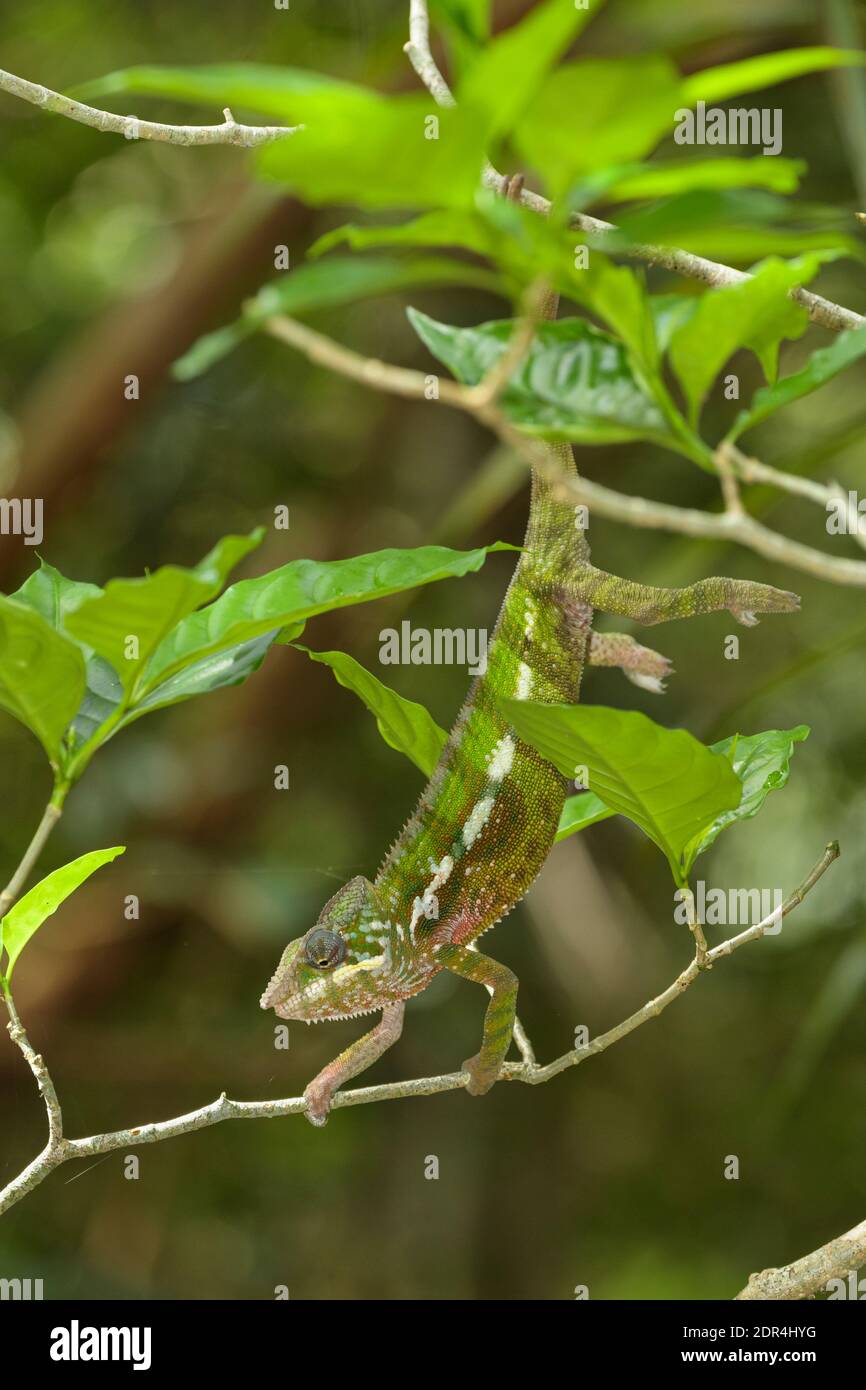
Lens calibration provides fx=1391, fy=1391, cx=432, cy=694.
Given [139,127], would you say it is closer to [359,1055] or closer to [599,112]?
[599,112]

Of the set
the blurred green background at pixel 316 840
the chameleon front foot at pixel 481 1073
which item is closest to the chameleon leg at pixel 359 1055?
the chameleon front foot at pixel 481 1073

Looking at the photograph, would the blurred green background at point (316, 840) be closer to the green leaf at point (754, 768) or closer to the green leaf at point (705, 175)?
the green leaf at point (754, 768)

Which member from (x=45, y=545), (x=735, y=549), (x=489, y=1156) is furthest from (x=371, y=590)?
(x=489, y=1156)

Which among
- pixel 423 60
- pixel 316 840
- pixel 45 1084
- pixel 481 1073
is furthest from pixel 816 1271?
pixel 316 840

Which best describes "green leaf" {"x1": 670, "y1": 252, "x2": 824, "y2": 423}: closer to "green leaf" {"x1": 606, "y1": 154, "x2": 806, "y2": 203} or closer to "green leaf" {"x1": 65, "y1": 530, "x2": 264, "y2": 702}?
"green leaf" {"x1": 606, "y1": 154, "x2": 806, "y2": 203}

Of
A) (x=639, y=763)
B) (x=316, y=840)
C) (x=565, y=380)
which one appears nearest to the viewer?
(x=565, y=380)
